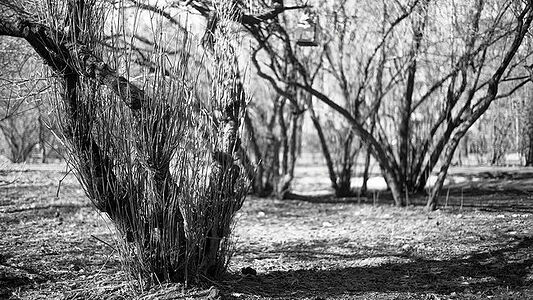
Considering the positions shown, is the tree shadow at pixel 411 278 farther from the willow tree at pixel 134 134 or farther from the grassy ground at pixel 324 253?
the willow tree at pixel 134 134

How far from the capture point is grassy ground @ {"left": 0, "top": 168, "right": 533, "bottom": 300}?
4.82 meters

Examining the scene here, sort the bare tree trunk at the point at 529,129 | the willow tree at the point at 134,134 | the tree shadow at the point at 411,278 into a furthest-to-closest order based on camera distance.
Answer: the bare tree trunk at the point at 529,129 → the tree shadow at the point at 411,278 → the willow tree at the point at 134,134

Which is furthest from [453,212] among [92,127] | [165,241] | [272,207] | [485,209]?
[92,127]

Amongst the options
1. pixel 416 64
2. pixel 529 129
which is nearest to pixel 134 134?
pixel 416 64

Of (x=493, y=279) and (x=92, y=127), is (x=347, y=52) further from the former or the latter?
(x=92, y=127)

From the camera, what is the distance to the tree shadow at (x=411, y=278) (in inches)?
195

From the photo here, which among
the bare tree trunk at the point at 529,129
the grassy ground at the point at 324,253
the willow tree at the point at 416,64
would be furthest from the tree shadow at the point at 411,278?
the bare tree trunk at the point at 529,129

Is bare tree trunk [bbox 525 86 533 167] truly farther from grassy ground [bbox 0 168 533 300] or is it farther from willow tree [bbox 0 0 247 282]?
willow tree [bbox 0 0 247 282]

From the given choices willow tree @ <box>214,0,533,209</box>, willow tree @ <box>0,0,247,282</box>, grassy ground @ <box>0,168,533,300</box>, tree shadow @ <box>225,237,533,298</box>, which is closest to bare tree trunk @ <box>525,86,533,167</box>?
willow tree @ <box>214,0,533,209</box>

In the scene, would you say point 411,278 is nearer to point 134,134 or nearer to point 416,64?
point 134,134

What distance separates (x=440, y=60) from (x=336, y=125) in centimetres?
410

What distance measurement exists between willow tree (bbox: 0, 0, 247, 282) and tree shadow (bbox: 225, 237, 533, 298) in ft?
2.33

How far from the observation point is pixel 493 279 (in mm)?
5289

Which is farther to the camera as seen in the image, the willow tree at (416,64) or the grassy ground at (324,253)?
the willow tree at (416,64)
